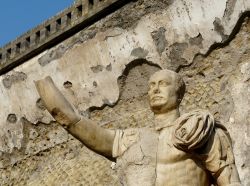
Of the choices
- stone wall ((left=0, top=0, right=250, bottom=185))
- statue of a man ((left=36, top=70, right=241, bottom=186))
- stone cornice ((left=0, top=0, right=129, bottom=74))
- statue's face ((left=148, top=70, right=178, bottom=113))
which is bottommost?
statue of a man ((left=36, top=70, right=241, bottom=186))

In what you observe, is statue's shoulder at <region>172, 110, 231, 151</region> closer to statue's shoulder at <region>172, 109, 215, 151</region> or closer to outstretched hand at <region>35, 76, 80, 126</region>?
statue's shoulder at <region>172, 109, 215, 151</region>

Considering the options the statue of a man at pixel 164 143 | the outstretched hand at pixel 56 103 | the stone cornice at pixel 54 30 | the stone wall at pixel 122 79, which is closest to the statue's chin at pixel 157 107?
the statue of a man at pixel 164 143

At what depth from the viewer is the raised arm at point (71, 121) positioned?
10.4 feet

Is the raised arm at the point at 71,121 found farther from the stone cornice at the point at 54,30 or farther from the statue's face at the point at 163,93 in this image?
the stone cornice at the point at 54,30

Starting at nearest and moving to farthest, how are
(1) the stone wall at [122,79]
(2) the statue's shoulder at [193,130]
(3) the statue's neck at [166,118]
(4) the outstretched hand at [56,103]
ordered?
(2) the statue's shoulder at [193,130] → (4) the outstretched hand at [56,103] → (3) the statue's neck at [166,118] → (1) the stone wall at [122,79]

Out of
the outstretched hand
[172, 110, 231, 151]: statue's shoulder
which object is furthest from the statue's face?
the outstretched hand

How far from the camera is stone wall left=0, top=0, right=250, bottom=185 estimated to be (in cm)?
635

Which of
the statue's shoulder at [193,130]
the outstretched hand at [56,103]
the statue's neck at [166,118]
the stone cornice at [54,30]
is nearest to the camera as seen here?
the statue's shoulder at [193,130]

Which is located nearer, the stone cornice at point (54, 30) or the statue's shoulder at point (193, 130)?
the statue's shoulder at point (193, 130)

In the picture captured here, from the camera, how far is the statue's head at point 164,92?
332 cm

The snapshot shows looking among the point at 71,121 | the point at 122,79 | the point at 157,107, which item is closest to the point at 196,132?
the point at 157,107

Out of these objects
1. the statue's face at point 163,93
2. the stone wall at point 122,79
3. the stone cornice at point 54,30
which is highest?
the stone cornice at point 54,30

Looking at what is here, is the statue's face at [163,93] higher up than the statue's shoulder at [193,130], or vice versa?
the statue's face at [163,93]

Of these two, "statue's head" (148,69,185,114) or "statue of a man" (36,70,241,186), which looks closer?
"statue of a man" (36,70,241,186)
